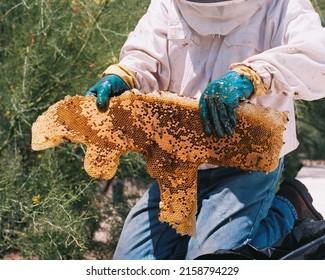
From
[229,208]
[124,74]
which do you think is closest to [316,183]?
[229,208]

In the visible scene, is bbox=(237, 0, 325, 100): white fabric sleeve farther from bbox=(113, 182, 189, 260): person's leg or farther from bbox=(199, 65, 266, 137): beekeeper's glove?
bbox=(113, 182, 189, 260): person's leg

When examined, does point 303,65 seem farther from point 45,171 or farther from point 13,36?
point 13,36

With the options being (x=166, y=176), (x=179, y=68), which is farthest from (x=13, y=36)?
(x=166, y=176)

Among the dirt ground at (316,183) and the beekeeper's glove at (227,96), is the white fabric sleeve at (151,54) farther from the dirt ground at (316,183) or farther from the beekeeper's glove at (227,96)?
the dirt ground at (316,183)

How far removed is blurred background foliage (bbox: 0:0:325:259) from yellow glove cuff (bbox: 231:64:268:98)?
1327mm

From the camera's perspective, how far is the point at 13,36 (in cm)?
368

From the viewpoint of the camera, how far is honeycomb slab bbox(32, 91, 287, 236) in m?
2.19

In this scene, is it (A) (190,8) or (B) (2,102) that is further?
(B) (2,102)

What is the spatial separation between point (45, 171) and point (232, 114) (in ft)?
5.24

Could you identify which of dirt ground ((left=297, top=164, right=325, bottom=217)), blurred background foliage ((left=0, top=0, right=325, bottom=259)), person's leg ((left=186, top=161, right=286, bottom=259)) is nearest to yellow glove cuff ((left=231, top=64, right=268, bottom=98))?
person's leg ((left=186, top=161, right=286, bottom=259))

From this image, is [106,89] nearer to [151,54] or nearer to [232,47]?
[151,54]

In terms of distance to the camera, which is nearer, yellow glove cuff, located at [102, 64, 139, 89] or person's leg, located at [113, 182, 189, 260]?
yellow glove cuff, located at [102, 64, 139, 89]

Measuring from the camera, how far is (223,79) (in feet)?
6.88

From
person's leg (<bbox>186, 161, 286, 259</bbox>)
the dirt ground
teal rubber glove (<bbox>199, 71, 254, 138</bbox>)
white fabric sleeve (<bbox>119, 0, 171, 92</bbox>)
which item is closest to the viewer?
teal rubber glove (<bbox>199, 71, 254, 138</bbox>)
